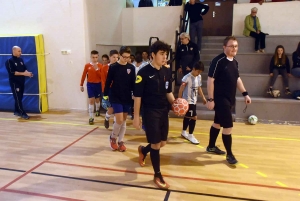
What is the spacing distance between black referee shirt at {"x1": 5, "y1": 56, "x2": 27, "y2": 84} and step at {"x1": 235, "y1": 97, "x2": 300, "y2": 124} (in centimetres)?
514

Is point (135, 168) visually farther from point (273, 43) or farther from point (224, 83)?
point (273, 43)

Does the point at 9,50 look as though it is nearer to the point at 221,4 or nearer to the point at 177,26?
the point at 177,26

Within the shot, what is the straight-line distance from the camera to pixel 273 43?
25.3 feet

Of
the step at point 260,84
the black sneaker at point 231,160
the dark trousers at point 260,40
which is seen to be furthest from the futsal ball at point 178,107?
the dark trousers at point 260,40

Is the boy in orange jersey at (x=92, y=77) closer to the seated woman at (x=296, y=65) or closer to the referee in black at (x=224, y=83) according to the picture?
the referee in black at (x=224, y=83)

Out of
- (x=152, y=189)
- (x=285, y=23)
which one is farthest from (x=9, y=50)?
(x=285, y=23)

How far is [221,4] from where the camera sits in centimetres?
922

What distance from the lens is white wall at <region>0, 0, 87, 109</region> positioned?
263 inches

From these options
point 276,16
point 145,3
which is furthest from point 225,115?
point 145,3

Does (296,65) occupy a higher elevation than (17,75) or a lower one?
higher

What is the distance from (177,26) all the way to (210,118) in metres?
3.87

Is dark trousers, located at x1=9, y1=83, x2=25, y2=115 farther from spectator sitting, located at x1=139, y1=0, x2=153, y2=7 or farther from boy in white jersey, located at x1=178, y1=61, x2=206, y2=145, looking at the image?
spectator sitting, located at x1=139, y1=0, x2=153, y2=7

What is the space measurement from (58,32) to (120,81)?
12.4 ft

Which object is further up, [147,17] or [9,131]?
[147,17]
